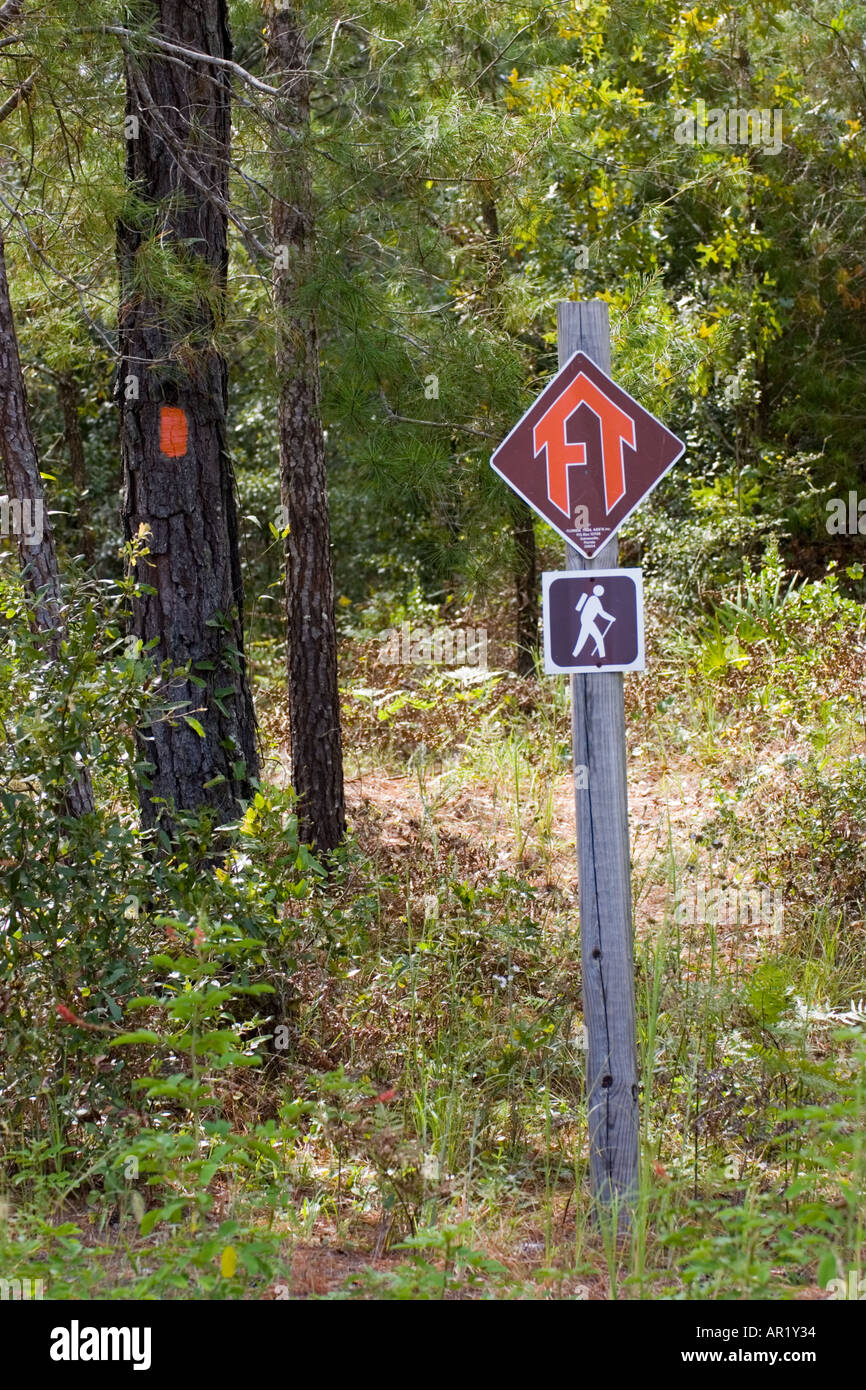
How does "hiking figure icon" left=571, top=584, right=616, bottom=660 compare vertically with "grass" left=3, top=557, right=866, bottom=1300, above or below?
above

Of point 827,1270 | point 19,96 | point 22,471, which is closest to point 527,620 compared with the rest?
point 22,471

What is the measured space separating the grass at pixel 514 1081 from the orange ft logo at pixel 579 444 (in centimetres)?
163

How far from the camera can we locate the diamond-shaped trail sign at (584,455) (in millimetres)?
3629

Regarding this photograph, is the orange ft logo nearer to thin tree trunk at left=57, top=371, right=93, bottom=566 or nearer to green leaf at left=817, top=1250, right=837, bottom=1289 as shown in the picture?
green leaf at left=817, top=1250, right=837, bottom=1289

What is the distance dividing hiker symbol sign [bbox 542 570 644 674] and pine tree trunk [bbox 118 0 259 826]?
2062 millimetres

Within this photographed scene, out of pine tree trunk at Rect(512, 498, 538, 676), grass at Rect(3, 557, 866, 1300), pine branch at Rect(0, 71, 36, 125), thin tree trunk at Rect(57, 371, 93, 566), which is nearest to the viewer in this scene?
grass at Rect(3, 557, 866, 1300)

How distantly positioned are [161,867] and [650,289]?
5158mm

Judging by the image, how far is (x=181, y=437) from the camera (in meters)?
5.36

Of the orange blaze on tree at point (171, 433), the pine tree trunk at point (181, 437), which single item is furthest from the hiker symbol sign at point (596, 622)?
the orange blaze on tree at point (171, 433)

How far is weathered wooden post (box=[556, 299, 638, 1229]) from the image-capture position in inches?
144

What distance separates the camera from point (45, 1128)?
4023 millimetres

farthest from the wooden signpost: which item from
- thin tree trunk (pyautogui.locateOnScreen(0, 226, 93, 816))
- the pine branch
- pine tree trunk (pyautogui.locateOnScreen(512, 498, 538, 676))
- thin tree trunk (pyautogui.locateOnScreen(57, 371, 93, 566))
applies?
thin tree trunk (pyautogui.locateOnScreen(57, 371, 93, 566))

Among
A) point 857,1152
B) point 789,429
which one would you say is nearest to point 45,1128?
point 857,1152

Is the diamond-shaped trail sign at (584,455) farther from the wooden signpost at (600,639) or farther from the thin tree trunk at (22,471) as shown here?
the thin tree trunk at (22,471)
